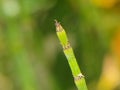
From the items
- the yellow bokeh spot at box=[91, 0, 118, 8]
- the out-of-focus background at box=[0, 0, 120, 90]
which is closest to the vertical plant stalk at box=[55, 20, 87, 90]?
the out-of-focus background at box=[0, 0, 120, 90]

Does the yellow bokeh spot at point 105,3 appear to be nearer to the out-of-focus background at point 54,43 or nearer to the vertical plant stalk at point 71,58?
the out-of-focus background at point 54,43

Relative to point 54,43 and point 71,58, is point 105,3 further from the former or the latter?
point 71,58

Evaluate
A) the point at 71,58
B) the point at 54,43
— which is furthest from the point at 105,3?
the point at 71,58

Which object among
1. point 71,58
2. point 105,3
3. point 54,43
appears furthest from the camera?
point 54,43

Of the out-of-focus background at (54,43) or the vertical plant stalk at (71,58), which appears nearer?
the vertical plant stalk at (71,58)

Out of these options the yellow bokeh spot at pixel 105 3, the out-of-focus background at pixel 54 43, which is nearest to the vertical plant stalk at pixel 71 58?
the out-of-focus background at pixel 54 43

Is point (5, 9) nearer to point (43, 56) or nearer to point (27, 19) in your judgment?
point (27, 19)

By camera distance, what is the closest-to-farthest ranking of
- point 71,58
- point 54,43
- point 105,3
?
point 71,58
point 105,3
point 54,43

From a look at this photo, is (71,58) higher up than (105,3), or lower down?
lower down
